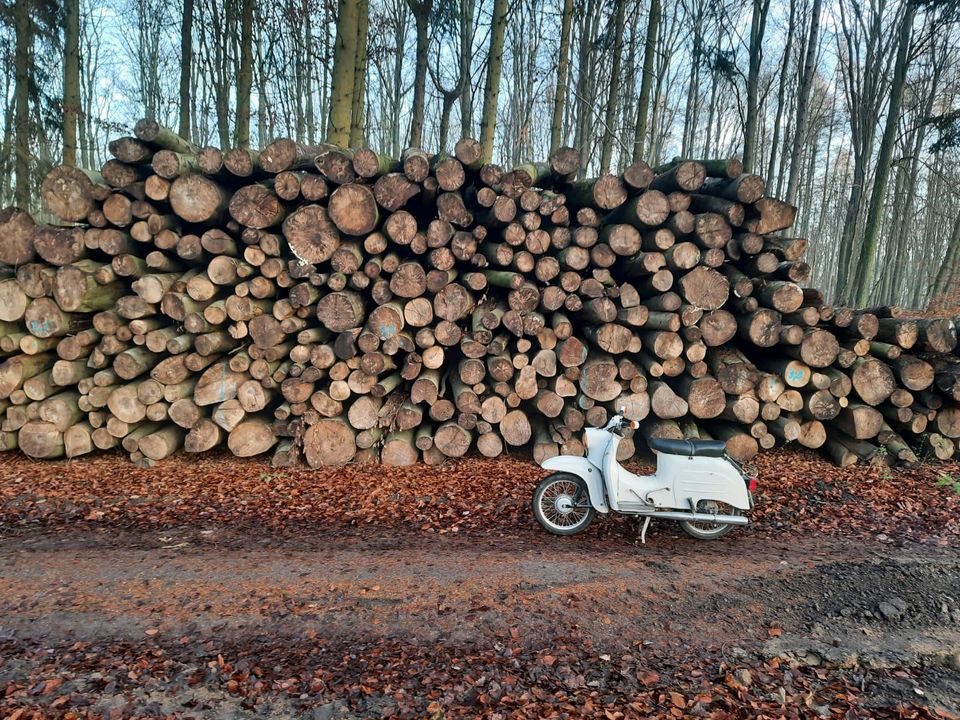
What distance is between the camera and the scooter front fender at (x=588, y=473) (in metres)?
4.91

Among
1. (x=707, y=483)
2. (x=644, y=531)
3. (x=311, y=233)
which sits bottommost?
(x=644, y=531)

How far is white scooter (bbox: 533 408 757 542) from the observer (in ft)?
15.7

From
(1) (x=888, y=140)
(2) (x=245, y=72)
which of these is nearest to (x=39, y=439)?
(2) (x=245, y=72)

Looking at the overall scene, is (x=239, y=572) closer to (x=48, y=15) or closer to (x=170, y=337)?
(x=170, y=337)

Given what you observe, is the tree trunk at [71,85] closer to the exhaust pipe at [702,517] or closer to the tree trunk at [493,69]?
the tree trunk at [493,69]

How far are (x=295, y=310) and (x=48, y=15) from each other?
11.9 m

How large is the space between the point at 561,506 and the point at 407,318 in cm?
299

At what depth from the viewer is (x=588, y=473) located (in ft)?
16.2

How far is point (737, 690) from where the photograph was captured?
2875 millimetres

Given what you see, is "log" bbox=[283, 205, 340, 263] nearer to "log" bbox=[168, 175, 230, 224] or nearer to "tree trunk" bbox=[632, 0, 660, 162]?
"log" bbox=[168, 175, 230, 224]

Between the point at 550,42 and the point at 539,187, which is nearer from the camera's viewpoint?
the point at 539,187

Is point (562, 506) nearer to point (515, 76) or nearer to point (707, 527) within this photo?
point (707, 527)

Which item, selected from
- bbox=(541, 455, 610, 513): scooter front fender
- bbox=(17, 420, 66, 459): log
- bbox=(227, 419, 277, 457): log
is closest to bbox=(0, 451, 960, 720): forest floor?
bbox=(541, 455, 610, 513): scooter front fender

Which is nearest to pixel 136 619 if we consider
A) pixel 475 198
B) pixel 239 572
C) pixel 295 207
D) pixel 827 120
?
pixel 239 572
